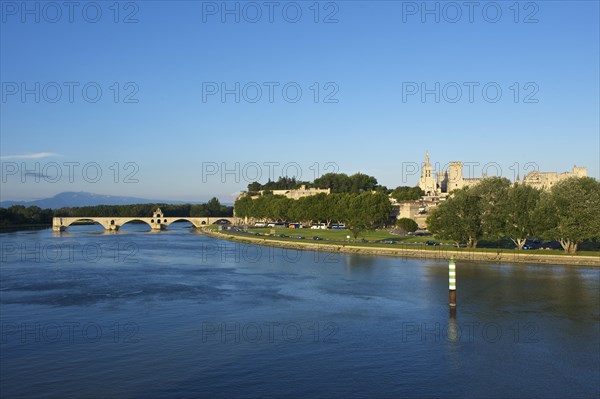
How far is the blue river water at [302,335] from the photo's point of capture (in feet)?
55.9

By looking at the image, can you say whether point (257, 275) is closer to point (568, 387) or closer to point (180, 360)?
point (180, 360)

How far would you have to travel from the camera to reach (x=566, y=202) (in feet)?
159

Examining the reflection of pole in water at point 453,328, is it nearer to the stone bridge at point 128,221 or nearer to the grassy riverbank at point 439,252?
the grassy riverbank at point 439,252

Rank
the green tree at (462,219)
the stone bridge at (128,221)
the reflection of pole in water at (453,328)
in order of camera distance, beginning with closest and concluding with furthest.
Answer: the reflection of pole in water at (453,328) < the green tree at (462,219) < the stone bridge at (128,221)

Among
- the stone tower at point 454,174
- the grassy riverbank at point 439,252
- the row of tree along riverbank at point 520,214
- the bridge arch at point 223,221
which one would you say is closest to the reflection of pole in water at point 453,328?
the grassy riverbank at point 439,252

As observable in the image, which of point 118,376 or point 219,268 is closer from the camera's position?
point 118,376

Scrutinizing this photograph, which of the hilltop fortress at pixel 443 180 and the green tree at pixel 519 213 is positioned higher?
the hilltop fortress at pixel 443 180

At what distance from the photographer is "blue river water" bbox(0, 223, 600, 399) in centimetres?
1705

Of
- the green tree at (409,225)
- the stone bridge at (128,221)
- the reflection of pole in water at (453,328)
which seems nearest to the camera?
the reflection of pole in water at (453,328)

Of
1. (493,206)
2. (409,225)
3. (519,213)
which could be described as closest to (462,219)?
(493,206)

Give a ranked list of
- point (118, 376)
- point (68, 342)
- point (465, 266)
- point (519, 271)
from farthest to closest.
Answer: point (465, 266) → point (519, 271) → point (68, 342) → point (118, 376)

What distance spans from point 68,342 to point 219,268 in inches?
1017

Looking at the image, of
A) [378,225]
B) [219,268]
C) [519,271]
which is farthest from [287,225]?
[519,271]

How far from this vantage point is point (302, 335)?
22.8m
